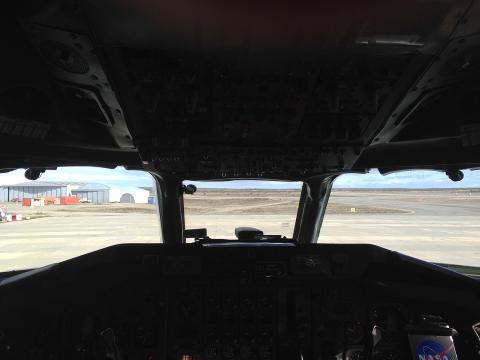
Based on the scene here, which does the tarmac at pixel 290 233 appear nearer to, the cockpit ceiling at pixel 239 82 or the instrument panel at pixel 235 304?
the cockpit ceiling at pixel 239 82

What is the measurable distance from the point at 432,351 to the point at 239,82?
1.59 meters

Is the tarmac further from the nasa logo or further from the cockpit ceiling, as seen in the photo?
the nasa logo

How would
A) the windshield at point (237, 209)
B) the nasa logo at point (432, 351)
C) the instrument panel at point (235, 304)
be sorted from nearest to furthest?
the nasa logo at point (432, 351), the instrument panel at point (235, 304), the windshield at point (237, 209)

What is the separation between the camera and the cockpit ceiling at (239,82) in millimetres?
1255

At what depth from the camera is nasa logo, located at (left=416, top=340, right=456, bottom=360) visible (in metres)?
1.99

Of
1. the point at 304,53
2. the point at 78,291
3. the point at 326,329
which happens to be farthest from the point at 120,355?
the point at 304,53

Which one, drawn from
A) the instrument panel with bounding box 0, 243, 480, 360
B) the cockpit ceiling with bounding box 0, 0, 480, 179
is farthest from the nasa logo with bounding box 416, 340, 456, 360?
the cockpit ceiling with bounding box 0, 0, 480, 179

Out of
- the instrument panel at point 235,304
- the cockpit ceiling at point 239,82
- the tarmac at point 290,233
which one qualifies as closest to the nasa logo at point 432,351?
the instrument panel at point 235,304

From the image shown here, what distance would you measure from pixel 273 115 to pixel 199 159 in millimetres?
823

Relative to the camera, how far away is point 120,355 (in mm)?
2219

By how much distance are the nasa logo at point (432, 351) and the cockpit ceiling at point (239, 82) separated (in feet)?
3.79

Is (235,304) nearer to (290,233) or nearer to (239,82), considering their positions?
(239,82)

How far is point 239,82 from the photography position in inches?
69.9

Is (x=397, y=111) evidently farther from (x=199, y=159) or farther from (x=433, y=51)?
(x=199, y=159)
